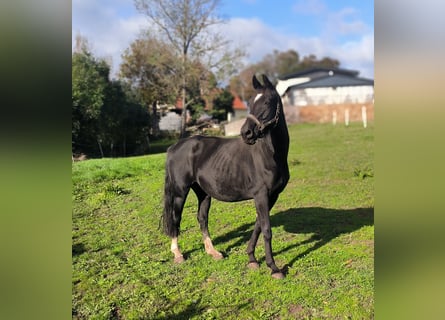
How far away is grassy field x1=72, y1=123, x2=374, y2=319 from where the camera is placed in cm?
370

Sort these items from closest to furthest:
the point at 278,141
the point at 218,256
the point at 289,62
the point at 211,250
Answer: the point at 278,141 → the point at 218,256 → the point at 211,250 → the point at 289,62

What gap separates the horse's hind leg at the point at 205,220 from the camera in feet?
16.7

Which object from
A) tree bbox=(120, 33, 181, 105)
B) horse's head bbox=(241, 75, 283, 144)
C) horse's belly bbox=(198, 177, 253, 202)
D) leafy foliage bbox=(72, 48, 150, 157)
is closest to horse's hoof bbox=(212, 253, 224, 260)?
horse's belly bbox=(198, 177, 253, 202)

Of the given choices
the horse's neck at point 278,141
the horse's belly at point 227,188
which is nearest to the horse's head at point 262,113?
the horse's neck at point 278,141

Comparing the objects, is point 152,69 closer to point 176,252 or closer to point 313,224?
point 313,224

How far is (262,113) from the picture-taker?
156 inches

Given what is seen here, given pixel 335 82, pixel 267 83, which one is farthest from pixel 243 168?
pixel 335 82

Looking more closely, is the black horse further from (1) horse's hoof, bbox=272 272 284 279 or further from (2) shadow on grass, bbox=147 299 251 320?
(2) shadow on grass, bbox=147 299 251 320

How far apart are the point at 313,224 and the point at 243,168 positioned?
8.57ft

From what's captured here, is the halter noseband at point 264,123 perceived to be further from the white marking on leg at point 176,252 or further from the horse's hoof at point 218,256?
the white marking on leg at point 176,252

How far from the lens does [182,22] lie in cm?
2773
